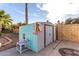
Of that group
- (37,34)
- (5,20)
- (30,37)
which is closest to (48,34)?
(37,34)

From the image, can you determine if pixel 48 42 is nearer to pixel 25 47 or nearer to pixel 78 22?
pixel 25 47

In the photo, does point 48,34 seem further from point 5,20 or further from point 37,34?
point 5,20

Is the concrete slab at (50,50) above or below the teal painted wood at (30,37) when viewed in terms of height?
below

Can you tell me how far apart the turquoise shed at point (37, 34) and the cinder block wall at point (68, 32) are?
0.14m

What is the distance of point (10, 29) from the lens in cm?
234

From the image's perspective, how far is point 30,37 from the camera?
2.32m

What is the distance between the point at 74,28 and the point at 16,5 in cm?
97

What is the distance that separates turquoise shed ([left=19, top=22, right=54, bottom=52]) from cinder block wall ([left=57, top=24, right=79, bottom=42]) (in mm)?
136

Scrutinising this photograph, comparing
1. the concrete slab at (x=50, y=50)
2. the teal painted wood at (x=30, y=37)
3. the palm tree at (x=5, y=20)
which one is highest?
the palm tree at (x=5, y=20)

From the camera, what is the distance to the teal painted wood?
2.31 meters

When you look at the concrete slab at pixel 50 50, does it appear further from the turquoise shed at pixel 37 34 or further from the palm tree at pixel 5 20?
the palm tree at pixel 5 20

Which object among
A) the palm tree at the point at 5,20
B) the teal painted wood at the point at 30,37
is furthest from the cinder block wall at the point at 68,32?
the palm tree at the point at 5,20

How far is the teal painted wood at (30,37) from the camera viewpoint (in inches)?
91.0

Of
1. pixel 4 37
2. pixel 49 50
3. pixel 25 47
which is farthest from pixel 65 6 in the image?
pixel 4 37
